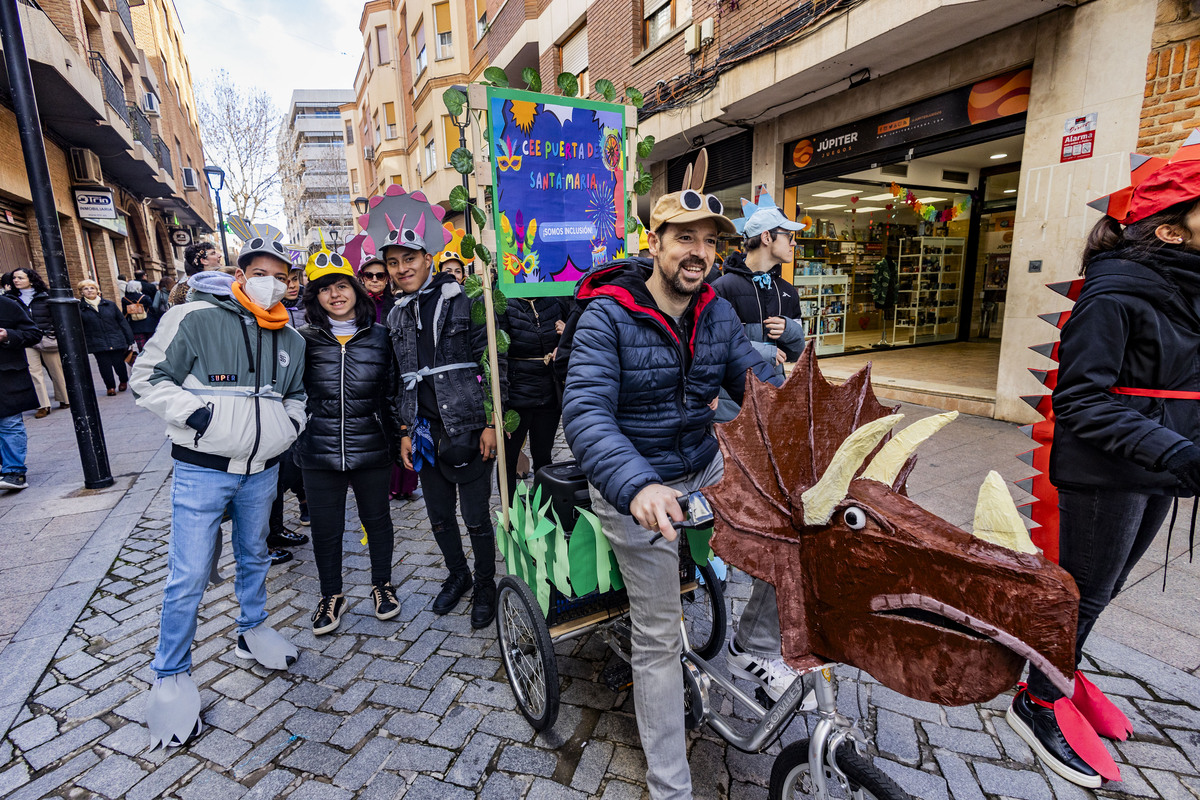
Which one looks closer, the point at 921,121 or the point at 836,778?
the point at 836,778

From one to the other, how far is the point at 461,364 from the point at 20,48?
206 inches

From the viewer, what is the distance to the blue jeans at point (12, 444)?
17.7 ft

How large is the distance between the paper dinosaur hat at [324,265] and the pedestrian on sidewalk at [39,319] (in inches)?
226

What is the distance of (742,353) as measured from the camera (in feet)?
7.48

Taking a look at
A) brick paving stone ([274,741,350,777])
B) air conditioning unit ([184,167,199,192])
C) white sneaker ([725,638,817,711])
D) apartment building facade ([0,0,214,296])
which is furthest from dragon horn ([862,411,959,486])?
air conditioning unit ([184,167,199,192])

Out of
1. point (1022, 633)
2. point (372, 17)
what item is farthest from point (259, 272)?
point (372, 17)

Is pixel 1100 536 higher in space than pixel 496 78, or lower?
lower

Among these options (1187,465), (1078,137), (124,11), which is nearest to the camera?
(1187,465)

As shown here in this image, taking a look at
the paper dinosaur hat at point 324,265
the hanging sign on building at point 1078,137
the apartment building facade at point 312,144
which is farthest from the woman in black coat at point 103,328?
the apartment building facade at point 312,144

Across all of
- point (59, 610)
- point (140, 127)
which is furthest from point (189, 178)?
point (59, 610)

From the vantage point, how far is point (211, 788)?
7.28ft

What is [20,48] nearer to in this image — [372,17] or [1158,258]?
[1158,258]

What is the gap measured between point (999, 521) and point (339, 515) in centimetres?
319

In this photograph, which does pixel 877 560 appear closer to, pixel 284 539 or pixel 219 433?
pixel 219 433
